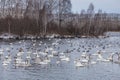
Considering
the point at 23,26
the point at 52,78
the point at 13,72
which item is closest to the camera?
the point at 52,78

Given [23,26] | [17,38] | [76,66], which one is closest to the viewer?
[76,66]

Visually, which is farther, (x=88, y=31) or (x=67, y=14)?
(x=67, y=14)

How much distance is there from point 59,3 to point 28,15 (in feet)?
30.8

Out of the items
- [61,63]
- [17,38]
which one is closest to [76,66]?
[61,63]

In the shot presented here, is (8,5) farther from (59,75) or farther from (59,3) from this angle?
(59,75)

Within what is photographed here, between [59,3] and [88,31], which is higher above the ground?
[59,3]

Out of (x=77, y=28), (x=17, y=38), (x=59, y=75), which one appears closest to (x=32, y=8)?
(x=77, y=28)

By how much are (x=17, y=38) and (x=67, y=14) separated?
1036 inches

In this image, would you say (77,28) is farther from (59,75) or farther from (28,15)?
(59,75)

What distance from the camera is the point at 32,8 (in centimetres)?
7950

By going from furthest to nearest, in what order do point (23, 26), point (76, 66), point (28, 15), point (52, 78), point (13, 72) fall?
point (28, 15) < point (23, 26) < point (76, 66) < point (13, 72) < point (52, 78)

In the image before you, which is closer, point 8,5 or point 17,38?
point 17,38

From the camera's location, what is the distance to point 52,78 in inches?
900

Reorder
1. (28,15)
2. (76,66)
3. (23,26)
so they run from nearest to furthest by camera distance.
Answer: (76,66)
(23,26)
(28,15)
